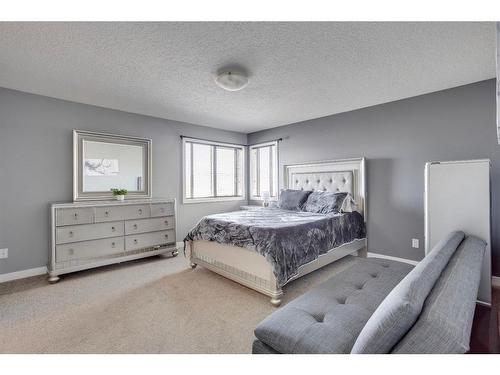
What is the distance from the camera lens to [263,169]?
5.48 metres

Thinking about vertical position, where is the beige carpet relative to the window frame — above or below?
below

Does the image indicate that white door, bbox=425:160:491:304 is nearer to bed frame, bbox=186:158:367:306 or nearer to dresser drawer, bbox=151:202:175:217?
bed frame, bbox=186:158:367:306

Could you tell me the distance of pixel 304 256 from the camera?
8.73 ft

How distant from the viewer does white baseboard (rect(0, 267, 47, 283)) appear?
118 inches

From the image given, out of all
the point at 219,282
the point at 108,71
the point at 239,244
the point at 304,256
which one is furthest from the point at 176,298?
the point at 108,71

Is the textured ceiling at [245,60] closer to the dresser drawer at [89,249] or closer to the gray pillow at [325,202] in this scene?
the gray pillow at [325,202]

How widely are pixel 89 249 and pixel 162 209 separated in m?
1.07

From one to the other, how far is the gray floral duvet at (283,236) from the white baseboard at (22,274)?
193cm

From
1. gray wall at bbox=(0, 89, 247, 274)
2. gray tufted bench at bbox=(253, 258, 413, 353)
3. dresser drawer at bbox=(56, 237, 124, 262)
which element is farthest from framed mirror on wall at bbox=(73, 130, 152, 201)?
gray tufted bench at bbox=(253, 258, 413, 353)

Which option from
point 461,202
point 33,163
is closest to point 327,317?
point 461,202

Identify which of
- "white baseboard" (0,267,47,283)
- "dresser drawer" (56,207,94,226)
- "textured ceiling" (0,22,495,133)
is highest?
"textured ceiling" (0,22,495,133)

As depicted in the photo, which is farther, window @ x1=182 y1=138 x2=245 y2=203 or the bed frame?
window @ x1=182 y1=138 x2=245 y2=203

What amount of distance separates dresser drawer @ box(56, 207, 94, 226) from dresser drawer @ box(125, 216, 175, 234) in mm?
477
